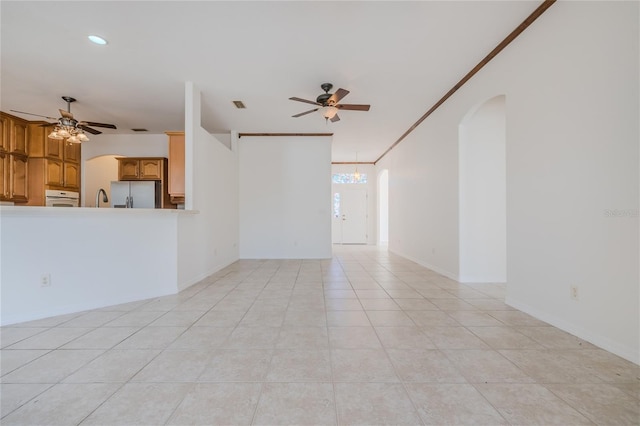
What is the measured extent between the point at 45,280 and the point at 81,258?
12.9 inches

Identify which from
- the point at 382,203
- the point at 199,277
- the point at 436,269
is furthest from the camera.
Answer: the point at 382,203

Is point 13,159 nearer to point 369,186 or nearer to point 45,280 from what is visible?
point 45,280

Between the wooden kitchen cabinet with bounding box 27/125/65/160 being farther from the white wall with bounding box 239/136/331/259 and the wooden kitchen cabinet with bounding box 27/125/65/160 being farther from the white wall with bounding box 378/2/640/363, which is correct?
the white wall with bounding box 378/2/640/363

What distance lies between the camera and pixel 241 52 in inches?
125

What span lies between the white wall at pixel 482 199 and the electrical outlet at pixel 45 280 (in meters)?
4.99

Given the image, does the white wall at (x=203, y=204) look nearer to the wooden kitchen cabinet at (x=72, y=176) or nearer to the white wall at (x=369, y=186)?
the wooden kitchen cabinet at (x=72, y=176)

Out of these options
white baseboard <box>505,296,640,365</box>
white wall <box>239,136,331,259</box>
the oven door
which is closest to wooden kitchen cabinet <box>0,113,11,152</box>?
the oven door

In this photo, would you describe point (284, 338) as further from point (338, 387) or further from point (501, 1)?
point (501, 1)

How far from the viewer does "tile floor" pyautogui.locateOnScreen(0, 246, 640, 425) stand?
1.36 metres

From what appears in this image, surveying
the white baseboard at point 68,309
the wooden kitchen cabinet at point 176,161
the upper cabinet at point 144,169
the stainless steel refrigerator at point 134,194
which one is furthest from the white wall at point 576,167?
the stainless steel refrigerator at point 134,194

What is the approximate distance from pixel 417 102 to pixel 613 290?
3671mm

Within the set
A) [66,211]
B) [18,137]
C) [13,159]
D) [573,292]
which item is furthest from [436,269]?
[18,137]

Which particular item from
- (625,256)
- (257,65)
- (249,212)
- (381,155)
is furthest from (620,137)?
(381,155)

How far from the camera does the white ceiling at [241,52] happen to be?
2.54m
